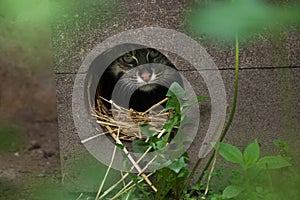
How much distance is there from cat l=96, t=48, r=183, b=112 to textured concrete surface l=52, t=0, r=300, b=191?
116 mm

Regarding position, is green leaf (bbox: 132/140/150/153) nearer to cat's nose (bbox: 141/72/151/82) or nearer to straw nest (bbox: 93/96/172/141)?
straw nest (bbox: 93/96/172/141)

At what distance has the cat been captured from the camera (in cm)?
192

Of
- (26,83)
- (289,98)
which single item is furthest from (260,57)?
(26,83)

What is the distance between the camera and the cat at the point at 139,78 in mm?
1915

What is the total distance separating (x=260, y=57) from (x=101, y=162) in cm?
64

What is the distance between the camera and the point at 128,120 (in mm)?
1892

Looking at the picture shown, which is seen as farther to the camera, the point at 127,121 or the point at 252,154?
the point at 127,121

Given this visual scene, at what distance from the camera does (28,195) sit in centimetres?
198

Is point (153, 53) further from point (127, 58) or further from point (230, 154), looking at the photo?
point (230, 154)

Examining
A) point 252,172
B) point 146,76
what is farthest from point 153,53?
point 252,172

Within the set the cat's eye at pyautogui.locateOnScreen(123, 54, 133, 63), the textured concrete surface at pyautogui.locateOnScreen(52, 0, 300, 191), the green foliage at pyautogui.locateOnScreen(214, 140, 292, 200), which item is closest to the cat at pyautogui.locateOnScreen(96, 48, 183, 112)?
the cat's eye at pyautogui.locateOnScreen(123, 54, 133, 63)

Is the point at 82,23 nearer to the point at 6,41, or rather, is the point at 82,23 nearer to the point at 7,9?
the point at 7,9

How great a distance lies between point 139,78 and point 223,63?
31cm

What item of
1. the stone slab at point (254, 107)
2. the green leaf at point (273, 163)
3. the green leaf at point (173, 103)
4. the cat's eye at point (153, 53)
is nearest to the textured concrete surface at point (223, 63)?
the stone slab at point (254, 107)
